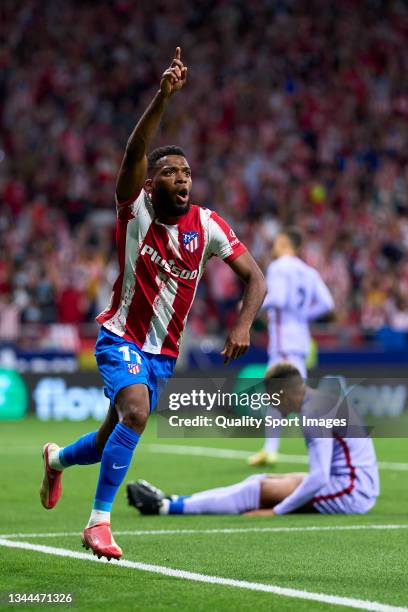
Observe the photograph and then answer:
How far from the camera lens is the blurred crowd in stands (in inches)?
893

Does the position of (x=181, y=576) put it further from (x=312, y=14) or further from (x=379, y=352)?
(x=312, y=14)

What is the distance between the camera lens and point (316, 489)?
29.6 ft

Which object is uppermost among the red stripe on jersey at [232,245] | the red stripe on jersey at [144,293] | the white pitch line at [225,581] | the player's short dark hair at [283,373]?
the red stripe on jersey at [232,245]

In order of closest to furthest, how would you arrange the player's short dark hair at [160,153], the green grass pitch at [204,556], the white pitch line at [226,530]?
the green grass pitch at [204,556], the player's short dark hair at [160,153], the white pitch line at [226,530]

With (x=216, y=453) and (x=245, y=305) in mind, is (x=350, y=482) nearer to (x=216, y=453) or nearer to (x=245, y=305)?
(x=245, y=305)

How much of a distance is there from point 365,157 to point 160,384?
19531mm

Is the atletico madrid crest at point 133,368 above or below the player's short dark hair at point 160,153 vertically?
below

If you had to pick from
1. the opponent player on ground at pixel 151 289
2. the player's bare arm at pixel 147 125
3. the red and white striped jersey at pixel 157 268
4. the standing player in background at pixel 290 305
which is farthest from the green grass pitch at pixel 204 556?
the player's bare arm at pixel 147 125

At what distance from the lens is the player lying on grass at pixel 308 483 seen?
9.04 metres

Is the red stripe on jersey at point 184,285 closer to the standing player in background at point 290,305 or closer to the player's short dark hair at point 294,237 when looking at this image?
the standing player in background at point 290,305

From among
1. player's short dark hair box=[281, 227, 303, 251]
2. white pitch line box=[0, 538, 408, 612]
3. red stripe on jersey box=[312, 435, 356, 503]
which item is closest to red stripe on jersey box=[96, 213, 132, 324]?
white pitch line box=[0, 538, 408, 612]

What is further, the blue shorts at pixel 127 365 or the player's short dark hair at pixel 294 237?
the player's short dark hair at pixel 294 237

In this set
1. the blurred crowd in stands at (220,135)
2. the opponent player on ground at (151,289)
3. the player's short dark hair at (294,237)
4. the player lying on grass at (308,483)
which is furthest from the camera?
the blurred crowd in stands at (220,135)

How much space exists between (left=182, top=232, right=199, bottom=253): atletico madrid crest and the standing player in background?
19.6ft
